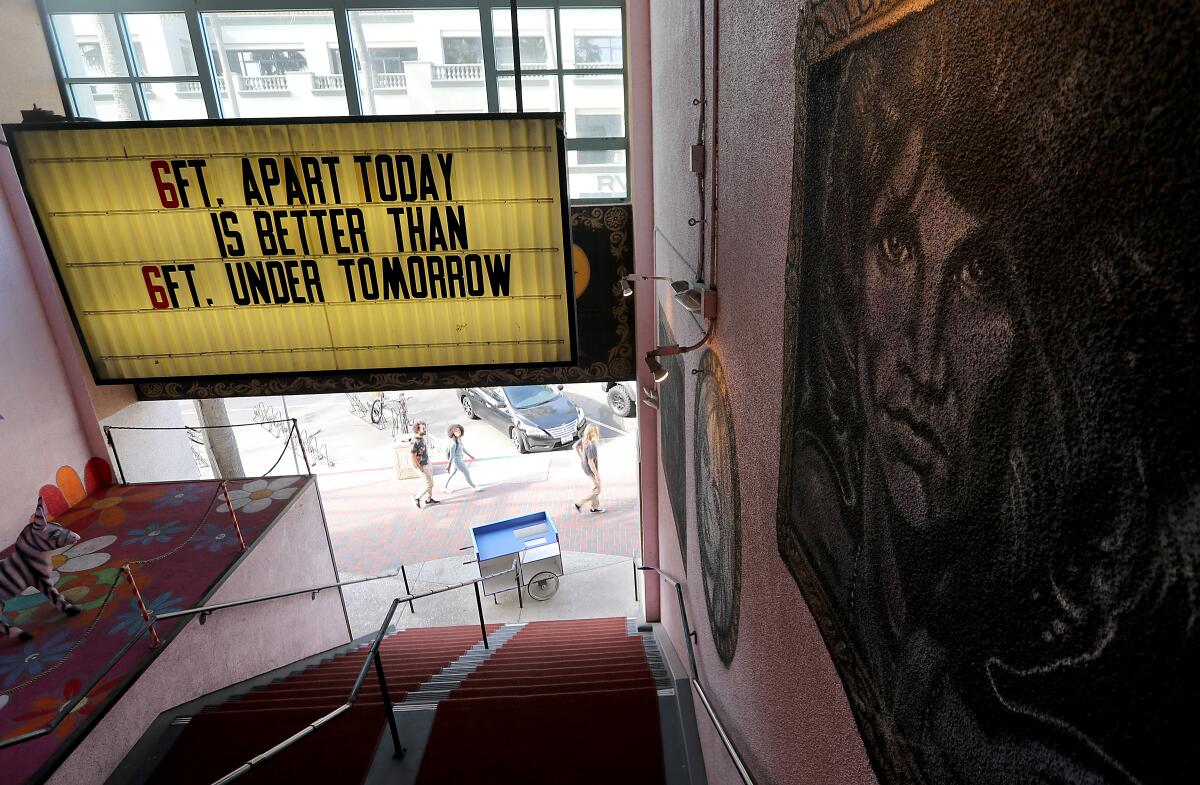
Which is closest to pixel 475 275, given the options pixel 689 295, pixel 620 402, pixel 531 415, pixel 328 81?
pixel 328 81

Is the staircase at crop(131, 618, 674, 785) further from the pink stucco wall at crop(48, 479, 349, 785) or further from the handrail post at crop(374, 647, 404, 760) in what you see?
the pink stucco wall at crop(48, 479, 349, 785)

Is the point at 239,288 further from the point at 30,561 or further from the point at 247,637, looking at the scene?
the point at 247,637

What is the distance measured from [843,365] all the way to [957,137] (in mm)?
510

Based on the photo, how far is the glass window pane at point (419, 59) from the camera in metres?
5.99

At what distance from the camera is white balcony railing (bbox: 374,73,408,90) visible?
6.11 metres

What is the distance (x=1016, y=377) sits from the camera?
730mm

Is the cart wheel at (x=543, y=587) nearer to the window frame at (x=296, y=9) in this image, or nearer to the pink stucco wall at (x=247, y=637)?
the pink stucco wall at (x=247, y=637)

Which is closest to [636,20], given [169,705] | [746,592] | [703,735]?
[746,592]

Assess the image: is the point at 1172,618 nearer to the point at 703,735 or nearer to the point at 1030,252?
the point at 1030,252

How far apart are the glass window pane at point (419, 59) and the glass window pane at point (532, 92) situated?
180mm

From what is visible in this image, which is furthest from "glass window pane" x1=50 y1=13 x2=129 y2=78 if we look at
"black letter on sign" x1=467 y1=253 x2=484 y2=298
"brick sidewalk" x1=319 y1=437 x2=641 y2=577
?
"brick sidewalk" x1=319 y1=437 x2=641 y2=577

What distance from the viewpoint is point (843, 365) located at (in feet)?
4.08

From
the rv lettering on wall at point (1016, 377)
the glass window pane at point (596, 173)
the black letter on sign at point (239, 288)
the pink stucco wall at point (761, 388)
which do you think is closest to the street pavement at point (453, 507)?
the black letter on sign at point (239, 288)

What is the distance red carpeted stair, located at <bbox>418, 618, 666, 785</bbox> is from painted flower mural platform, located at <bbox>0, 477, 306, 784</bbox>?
83.2 inches
